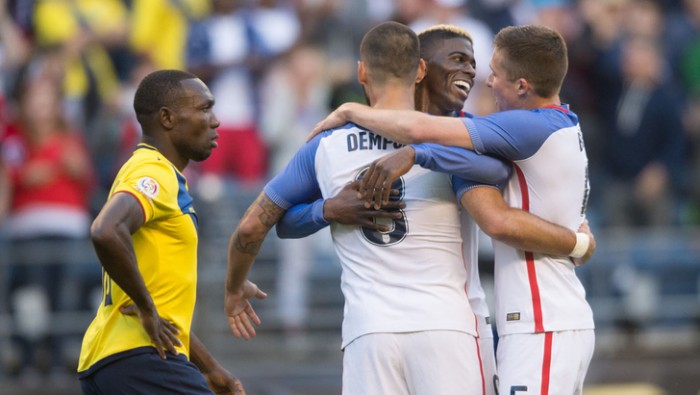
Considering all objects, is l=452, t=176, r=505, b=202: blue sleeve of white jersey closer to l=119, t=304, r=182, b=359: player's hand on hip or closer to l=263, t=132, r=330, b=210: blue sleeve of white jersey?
l=263, t=132, r=330, b=210: blue sleeve of white jersey

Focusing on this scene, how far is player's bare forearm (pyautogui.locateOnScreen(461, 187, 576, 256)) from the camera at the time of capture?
5.30 meters

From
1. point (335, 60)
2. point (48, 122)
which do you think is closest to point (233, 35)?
point (335, 60)

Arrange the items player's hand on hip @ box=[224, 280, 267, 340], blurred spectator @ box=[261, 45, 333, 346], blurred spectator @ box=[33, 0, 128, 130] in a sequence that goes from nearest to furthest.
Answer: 1. player's hand on hip @ box=[224, 280, 267, 340]
2. blurred spectator @ box=[261, 45, 333, 346]
3. blurred spectator @ box=[33, 0, 128, 130]

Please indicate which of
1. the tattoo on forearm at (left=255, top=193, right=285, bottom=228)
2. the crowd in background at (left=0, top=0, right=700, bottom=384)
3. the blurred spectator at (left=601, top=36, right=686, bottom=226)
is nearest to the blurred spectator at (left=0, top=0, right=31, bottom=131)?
the crowd in background at (left=0, top=0, right=700, bottom=384)

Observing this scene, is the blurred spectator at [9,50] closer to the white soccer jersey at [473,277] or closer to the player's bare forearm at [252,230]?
the player's bare forearm at [252,230]

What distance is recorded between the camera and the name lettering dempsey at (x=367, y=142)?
18.1ft

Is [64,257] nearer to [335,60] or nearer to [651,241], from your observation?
[335,60]

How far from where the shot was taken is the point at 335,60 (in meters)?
13.3

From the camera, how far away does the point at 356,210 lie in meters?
5.40

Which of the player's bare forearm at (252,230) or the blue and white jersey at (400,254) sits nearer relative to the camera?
the blue and white jersey at (400,254)

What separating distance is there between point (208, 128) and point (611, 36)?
920cm

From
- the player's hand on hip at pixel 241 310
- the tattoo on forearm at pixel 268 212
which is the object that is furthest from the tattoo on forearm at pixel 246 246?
the player's hand on hip at pixel 241 310

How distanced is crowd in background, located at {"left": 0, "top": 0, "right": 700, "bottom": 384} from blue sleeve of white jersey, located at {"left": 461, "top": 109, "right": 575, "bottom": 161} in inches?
254

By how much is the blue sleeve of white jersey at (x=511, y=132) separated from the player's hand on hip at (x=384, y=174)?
1.02 ft
